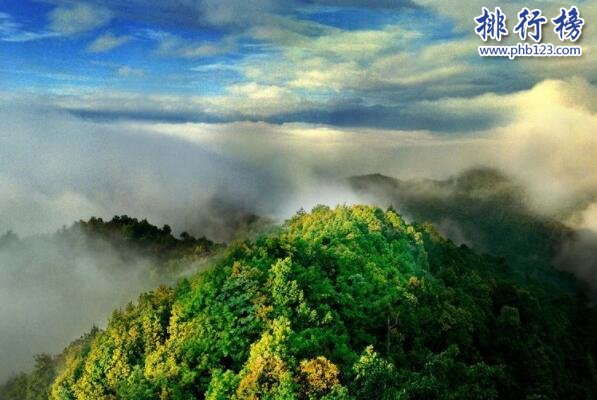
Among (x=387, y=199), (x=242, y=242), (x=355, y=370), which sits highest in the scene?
(x=242, y=242)

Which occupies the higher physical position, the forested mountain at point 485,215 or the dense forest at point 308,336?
the dense forest at point 308,336

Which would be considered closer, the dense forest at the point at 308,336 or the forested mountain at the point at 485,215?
the dense forest at the point at 308,336

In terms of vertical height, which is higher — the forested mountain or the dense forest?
the dense forest

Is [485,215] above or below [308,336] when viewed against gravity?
below

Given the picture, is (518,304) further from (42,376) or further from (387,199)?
(387,199)

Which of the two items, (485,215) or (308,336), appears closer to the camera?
(308,336)

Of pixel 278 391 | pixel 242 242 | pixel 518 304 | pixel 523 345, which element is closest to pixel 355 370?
pixel 278 391

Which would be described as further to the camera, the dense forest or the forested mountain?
the forested mountain

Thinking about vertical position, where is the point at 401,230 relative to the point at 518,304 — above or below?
above
